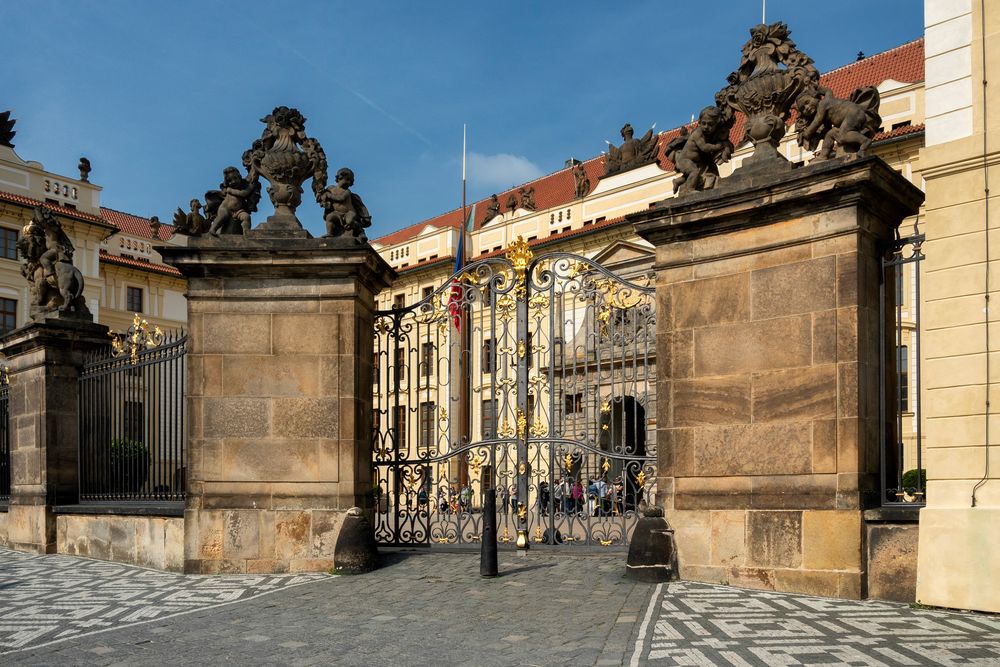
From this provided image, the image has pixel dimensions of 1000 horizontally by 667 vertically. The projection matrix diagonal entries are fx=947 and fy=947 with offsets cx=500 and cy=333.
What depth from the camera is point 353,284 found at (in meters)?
10.5

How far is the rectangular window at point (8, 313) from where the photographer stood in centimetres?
3834

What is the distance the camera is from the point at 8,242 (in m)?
39.1

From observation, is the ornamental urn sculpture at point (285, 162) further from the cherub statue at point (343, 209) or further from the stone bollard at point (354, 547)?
the stone bollard at point (354, 547)

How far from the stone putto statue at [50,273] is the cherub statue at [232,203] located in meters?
4.43

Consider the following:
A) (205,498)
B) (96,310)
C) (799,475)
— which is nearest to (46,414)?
(205,498)

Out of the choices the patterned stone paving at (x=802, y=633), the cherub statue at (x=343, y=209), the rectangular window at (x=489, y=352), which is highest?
the cherub statue at (x=343, y=209)

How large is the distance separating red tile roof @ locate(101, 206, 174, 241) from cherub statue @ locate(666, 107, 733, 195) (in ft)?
147

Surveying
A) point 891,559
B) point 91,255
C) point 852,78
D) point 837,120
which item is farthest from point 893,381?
point 91,255

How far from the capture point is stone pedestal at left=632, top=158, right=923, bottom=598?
8008mm

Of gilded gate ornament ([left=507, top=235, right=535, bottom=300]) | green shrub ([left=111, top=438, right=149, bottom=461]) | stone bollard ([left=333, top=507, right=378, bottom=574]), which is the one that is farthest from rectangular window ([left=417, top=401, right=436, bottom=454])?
green shrub ([left=111, top=438, right=149, bottom=461])

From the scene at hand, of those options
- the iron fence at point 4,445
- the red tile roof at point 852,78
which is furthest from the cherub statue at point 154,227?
the iron fence at point 4,445

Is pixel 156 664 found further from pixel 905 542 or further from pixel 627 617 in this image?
pixel 905 542

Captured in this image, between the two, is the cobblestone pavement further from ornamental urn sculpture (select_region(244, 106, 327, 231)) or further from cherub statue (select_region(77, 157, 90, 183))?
cherub statue (select_region(77, 157, 90, 183))

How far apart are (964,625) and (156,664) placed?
18.2 ft
